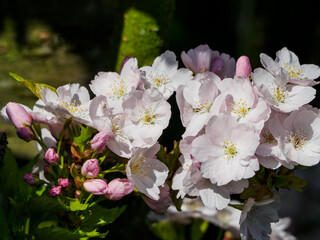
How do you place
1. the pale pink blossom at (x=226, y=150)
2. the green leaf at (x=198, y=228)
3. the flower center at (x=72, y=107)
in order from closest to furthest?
the pale pink blossom at (x=226, y=150) < the flower center at (x=72, y=107) < the green leaf at (x=198, y=228)

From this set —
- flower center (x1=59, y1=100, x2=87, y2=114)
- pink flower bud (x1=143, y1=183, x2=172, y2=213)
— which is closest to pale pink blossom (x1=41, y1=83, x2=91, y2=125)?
flower center (x1=59, y1=100, x2=87, y2=114)

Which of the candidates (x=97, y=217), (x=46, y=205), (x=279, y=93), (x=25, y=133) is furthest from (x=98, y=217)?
(x=279, y=93)

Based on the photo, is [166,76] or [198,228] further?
[198,228]

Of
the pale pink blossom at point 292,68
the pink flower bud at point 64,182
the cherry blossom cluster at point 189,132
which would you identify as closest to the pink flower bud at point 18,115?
the cherry blossom cluster at point 189,132

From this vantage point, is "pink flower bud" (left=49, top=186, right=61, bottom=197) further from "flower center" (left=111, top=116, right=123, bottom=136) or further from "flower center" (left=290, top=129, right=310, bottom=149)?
"flower center" (left=290, top=129, right=310, bottom=149)

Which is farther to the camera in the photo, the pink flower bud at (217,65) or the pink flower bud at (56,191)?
the pink flower bud at (217,65)

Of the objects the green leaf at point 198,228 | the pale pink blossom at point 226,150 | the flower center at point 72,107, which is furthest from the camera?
the green leaf at point 198,228

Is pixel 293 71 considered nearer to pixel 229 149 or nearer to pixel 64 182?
pixel 229 149

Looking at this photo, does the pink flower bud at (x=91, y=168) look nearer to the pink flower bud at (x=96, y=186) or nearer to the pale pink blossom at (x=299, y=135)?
the pink flower bud at (x=96, y=186)

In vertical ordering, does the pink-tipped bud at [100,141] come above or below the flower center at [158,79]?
below
